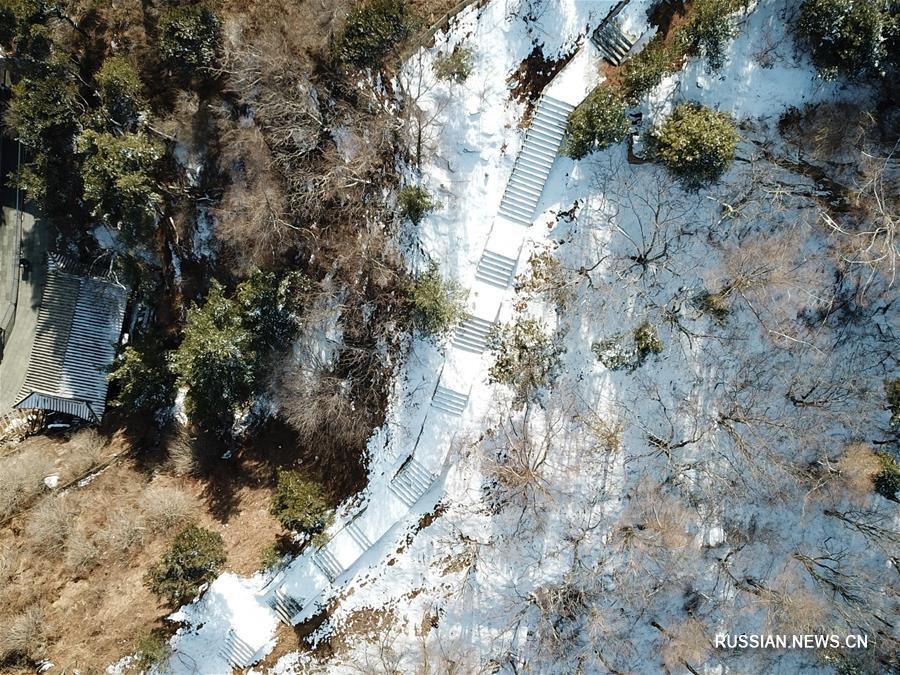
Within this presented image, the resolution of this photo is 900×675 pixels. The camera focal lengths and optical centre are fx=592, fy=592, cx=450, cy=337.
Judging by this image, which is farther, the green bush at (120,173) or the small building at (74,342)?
the small building at (74,342)

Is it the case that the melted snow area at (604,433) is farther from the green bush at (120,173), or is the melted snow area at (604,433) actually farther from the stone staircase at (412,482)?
the green bush at (120,173)

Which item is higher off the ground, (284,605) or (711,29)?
(711,29)

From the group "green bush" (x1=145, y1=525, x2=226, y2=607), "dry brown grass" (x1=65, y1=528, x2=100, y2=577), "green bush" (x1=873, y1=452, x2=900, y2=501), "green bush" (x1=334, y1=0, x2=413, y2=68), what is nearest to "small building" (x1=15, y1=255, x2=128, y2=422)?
"dry brown grass" (x1=65, y1=528, x2=100, y2=577)

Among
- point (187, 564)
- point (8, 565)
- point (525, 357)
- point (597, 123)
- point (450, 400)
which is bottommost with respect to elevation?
point (8, 565)

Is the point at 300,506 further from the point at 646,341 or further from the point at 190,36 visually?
the point at 190,36

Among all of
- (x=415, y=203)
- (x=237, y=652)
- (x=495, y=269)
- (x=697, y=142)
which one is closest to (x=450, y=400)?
(x=495, y=269)

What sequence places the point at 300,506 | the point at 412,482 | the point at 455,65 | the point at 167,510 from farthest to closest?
the point at 167,510
the point at 412,482
the point at 300,506
the point at 455,65

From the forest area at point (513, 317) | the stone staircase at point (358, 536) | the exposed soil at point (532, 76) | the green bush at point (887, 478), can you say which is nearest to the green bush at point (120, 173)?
the forest area at point (513, 317)
